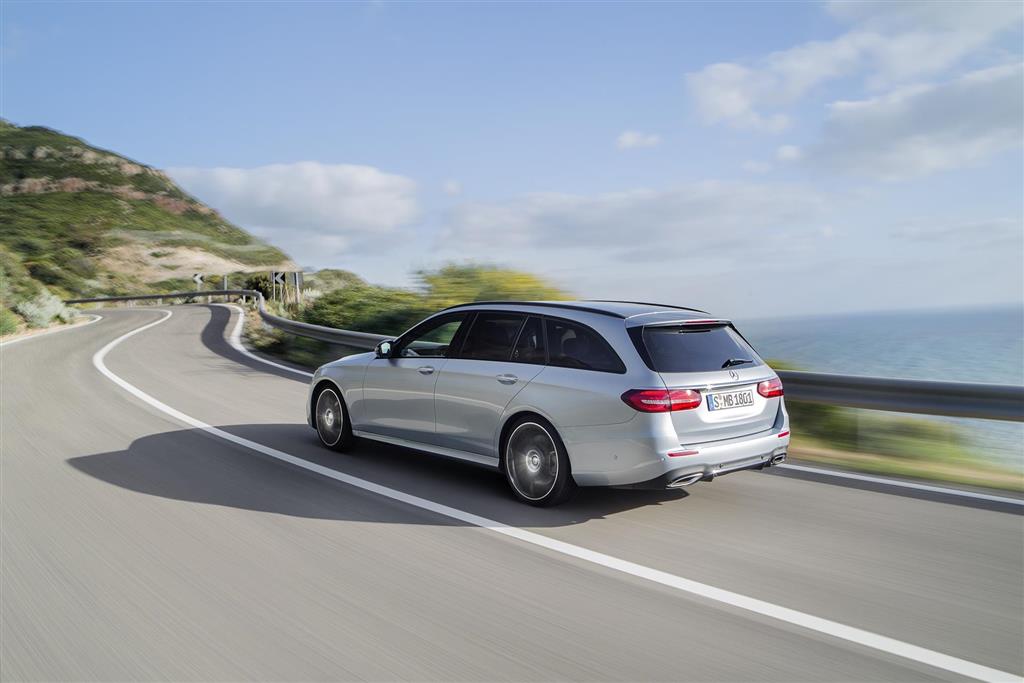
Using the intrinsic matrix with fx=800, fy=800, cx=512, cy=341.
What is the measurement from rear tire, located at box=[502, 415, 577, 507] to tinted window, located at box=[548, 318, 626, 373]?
48cm

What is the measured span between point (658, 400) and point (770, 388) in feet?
3.78

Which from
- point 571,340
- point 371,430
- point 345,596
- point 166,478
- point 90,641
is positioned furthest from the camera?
point 371,430

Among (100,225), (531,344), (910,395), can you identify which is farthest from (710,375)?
(100,225)

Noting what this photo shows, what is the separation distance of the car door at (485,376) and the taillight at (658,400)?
2.90ft

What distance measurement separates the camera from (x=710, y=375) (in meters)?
5.54

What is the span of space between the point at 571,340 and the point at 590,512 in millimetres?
1240

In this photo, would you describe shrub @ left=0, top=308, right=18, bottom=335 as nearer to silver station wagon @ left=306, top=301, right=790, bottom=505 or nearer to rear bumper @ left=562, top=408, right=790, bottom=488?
silver station wagon @ left=306, top=301, right=790, bottom=505

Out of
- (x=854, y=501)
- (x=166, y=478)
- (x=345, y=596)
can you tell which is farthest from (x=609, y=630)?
(x=166, y=478)

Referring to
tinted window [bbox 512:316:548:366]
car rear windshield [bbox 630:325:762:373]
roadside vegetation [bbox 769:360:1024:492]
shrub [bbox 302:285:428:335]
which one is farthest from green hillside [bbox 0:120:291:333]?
car rear windshield [bbox 630:325:762:373]

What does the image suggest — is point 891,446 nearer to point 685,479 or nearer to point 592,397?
point 685,479

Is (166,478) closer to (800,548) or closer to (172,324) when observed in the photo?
(800,548)

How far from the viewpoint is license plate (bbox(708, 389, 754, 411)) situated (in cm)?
547

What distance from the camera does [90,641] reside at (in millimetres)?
3684

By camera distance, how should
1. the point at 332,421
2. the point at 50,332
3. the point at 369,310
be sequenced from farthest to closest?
the point at 50,332, the point at 369,310, the point at 332,421
